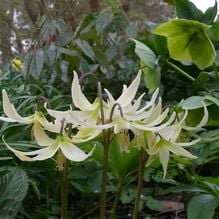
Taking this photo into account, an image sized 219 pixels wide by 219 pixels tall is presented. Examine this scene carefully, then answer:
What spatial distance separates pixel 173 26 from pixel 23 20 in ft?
15.8

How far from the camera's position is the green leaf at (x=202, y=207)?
40.4 inches

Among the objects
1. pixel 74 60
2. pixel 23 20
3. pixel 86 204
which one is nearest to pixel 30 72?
pixel 74 60

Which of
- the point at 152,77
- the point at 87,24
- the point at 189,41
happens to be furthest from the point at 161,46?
the point at 87,24

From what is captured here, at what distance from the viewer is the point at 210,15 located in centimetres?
116

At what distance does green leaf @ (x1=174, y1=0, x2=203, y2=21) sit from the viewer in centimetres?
115

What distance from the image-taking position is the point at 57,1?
353 cm

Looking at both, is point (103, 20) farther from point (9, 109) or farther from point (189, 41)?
point (9, 109)

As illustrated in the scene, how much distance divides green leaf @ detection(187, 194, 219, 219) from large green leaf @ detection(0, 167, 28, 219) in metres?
0.35

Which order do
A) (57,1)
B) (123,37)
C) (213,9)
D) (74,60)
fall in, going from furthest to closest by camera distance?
1. (57,1)
2. (123,37)
3. (74,60)
4. (213,9)

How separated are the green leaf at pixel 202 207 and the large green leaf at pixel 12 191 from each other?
35 cm

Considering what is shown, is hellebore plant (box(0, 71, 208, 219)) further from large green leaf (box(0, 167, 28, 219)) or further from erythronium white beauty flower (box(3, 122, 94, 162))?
large green leaf (box(0, 167, 28, 219))

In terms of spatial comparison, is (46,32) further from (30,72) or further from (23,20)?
(23,20)

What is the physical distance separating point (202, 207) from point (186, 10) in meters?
0.44

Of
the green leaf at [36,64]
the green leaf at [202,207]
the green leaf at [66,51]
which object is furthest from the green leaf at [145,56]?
the green leaf at [66,51]
